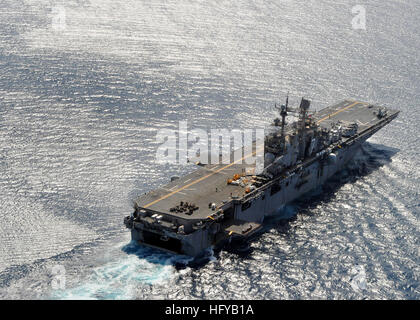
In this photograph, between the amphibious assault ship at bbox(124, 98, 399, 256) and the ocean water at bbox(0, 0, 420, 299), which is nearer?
the ocean water at bbox(0, 0, 420, 299)

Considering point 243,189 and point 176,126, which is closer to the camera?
point 243,189

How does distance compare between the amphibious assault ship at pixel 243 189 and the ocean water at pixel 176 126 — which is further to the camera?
the amphibious assault ship at pixel 243 189
